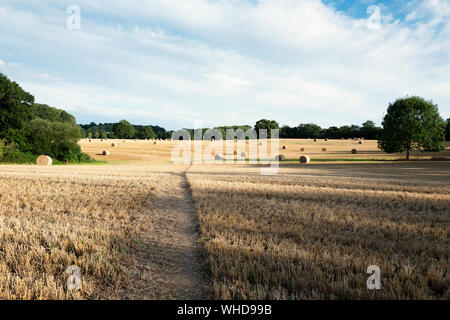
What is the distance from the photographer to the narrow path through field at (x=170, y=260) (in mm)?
3745

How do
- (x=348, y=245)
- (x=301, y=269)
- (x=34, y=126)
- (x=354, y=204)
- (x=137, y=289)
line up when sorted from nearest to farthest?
(x=137, y=289) < (x=301, y=269) < (x=348, y=245) < (x=354, y=204) < (x=34, y=126)

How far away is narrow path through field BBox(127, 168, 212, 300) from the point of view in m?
3.74

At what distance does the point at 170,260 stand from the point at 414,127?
52.4 m

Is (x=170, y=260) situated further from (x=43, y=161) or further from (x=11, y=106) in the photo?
(x=11, y=106)

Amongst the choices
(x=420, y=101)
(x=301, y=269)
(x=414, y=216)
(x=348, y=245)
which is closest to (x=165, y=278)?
(x=301, y=269)

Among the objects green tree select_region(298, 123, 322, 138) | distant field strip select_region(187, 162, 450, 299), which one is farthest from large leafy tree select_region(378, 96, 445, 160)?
green tree select_region(298, 123, 322, 138)

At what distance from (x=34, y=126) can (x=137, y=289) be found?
159ft

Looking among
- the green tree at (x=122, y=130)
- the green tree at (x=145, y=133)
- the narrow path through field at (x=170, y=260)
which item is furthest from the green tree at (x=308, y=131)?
the narrow path through field at (x=170, y=260)

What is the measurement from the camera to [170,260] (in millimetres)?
4887

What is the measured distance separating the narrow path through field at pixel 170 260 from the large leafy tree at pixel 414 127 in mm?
49209

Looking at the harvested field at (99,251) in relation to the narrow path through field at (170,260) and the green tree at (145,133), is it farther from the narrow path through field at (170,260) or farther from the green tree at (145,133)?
the green tree at (145,133)

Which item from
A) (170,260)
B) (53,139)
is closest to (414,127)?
(170,260)

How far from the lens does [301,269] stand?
13.5 feet
